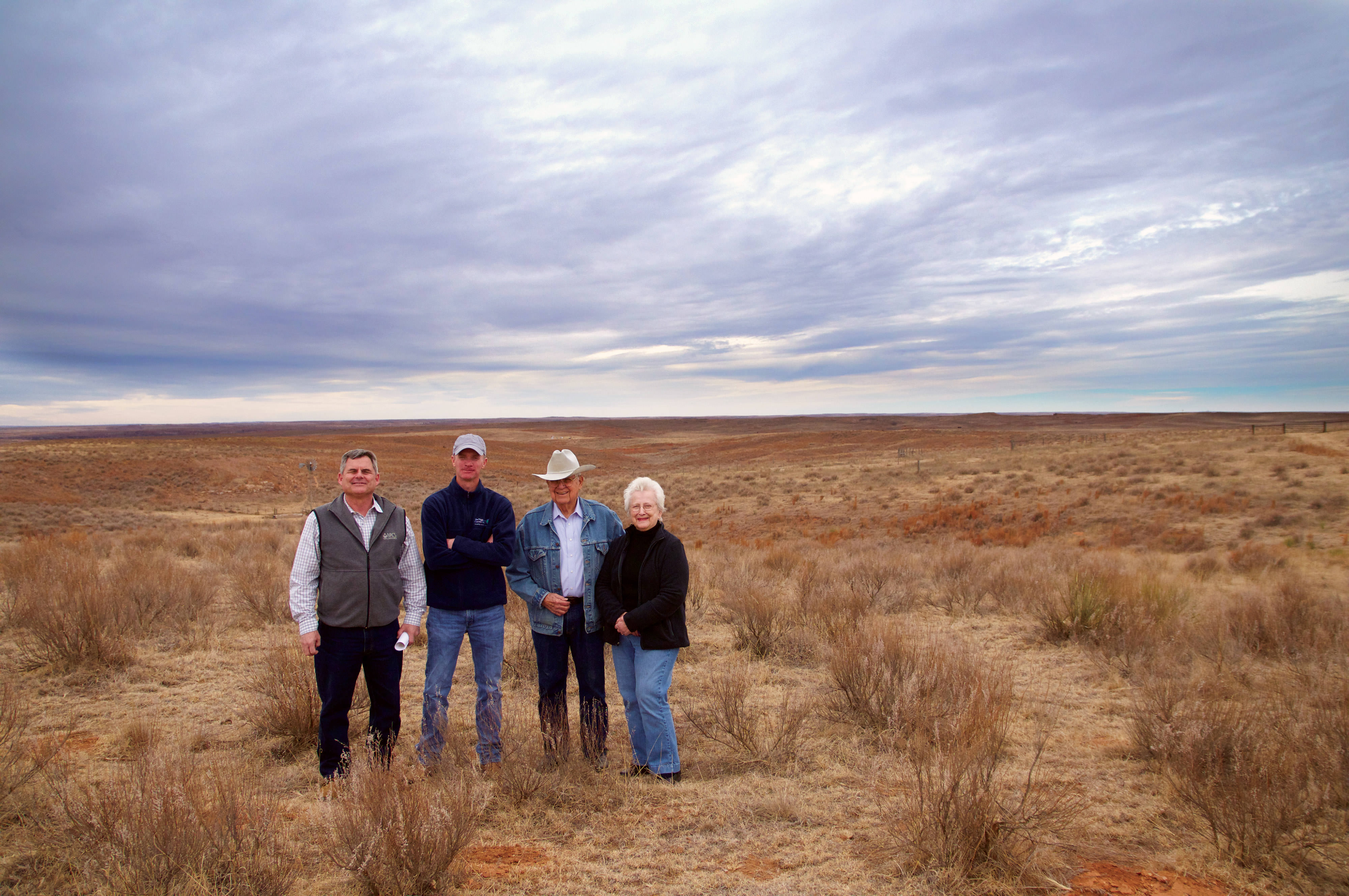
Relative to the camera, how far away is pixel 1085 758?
14.5 feet

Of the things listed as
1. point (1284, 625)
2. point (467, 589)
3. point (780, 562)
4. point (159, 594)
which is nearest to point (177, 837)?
point (467, 589)

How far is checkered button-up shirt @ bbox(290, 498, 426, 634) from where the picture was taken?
3.75 m

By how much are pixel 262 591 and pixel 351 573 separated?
20.0 feet

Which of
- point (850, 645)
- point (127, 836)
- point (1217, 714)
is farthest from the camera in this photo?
point (850, 645)

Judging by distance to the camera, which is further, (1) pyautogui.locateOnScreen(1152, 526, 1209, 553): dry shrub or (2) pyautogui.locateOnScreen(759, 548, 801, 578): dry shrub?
(1) pyautogui.locateOnScreen(1152, 526, 1209, 553): dry shrub

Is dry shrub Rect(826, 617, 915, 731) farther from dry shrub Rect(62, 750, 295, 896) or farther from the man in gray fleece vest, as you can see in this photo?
dry shrub Rect(62, 750, 295, 896)

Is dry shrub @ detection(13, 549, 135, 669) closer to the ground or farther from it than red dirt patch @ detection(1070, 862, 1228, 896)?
farther from it

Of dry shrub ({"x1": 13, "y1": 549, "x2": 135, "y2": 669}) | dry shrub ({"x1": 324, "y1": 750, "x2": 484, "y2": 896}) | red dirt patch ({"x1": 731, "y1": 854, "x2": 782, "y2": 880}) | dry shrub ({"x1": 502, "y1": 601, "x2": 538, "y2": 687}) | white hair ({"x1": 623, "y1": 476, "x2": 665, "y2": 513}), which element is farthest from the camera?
dry shrub ({"x1": 502, "y1": 601, "x2": 538, "y2": 687})

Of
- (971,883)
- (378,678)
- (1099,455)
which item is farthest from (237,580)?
(1099,455)

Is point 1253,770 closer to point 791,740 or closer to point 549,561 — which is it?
point 791,740

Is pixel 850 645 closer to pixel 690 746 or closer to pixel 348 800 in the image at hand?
pixel 690 746

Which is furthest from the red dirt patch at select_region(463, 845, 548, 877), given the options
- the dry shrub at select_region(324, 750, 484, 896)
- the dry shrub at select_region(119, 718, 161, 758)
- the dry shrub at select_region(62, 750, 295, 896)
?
the dry shrub at select_region(119, 718, 161, 758)

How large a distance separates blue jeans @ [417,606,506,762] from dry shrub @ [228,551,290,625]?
396 cm

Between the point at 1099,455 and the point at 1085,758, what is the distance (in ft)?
87.3
